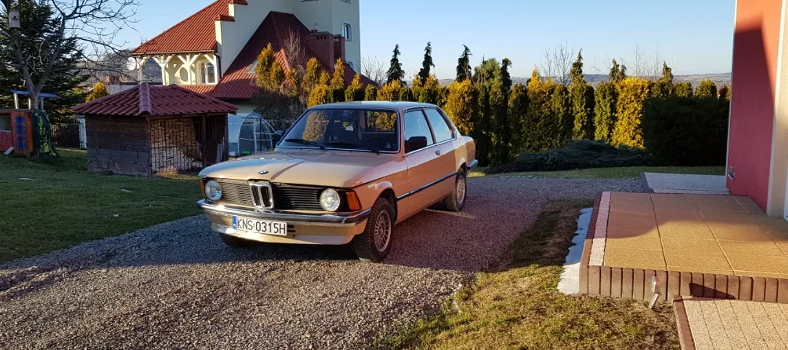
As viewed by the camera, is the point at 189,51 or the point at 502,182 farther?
the point at 189,51

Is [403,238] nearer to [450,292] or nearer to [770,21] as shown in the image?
[450,292]

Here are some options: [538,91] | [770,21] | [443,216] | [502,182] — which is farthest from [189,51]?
[770,21]

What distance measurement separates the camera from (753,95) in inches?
312

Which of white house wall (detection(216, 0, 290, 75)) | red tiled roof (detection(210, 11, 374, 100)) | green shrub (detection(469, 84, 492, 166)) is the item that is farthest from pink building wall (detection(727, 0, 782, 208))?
white house wall (detection(216, 0, 290, 75))

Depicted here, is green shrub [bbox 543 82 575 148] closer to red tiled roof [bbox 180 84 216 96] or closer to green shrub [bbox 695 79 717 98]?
green shrub [bbox 695 79 717 98]

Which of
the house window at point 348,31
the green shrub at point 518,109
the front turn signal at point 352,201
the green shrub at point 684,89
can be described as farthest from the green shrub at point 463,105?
the house window at point 348,31

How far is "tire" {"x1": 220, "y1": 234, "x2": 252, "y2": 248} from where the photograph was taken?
22.1 feet

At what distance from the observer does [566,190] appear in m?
10.8

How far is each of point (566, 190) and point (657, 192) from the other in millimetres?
2288

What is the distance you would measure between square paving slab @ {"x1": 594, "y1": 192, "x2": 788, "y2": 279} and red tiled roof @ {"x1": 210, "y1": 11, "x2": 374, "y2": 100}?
27.8 meters

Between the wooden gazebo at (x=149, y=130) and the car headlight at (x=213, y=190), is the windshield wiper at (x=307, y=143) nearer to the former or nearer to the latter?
the car headlight at (x=213, y=190)

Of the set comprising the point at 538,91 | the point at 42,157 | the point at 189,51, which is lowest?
the point at 42,157

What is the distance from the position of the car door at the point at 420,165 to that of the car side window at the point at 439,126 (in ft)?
0.69

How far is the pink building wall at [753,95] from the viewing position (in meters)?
7.01
